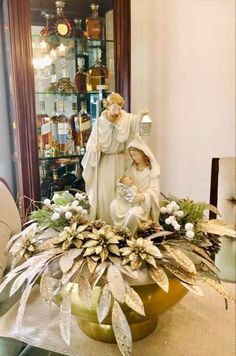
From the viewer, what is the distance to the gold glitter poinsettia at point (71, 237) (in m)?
0.81

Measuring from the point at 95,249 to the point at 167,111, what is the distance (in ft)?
5.04

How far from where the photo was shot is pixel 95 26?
1.78 metres

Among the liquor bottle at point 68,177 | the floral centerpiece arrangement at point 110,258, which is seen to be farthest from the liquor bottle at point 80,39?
the floral centerpiece arrangement at point 110,258

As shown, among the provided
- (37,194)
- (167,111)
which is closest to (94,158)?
(37,194)

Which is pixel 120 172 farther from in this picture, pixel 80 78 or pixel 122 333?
pixel 80 78

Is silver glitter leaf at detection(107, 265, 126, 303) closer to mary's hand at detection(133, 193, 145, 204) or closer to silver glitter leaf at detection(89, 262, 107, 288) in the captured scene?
silver glitter leaf at detection(89, 262, 107, 288)

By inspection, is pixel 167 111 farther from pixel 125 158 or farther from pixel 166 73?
pixel 125 158

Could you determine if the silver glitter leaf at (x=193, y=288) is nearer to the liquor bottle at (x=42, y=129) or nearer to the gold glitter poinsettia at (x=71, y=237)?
the gold glitter poinsettia at (x=71, y=237)

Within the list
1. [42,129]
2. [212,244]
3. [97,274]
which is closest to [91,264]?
[97,274]

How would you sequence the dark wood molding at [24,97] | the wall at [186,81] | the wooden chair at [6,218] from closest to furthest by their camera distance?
the wooden chair at [6,218]
the dark wood molding at [24,97]
the wall at [186,81]

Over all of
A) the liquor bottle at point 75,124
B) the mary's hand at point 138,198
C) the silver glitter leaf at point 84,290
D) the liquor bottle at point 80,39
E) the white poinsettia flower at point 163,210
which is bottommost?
the silver glitter leaf at point 84,290

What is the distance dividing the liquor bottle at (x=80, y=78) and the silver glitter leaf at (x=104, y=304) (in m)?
1.35

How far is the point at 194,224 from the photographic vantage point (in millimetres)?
932

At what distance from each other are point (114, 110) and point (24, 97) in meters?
0.81
